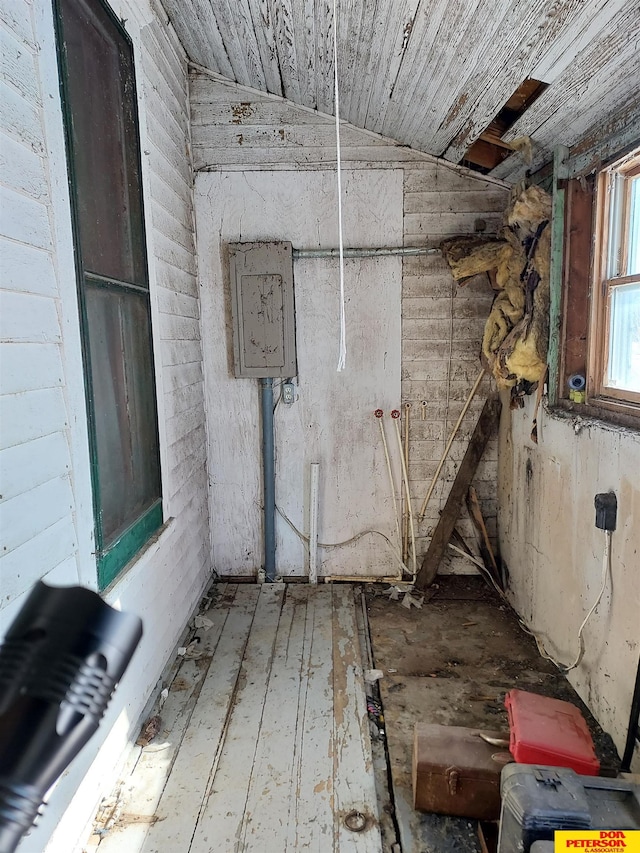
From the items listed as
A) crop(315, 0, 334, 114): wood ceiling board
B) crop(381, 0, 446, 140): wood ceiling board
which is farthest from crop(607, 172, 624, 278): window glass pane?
crop(315, 0, 334, 114): wood ceiling board

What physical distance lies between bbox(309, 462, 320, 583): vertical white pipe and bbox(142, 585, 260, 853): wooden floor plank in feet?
1.95

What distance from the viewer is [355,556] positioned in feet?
11.4

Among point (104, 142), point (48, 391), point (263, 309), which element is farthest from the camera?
point (263, 309)

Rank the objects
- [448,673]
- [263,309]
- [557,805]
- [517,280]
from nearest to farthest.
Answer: [557,805]
[448,673]
[517,280]
[263,309]

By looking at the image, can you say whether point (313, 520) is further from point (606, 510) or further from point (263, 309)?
point (606, 510)

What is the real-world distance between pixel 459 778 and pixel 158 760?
44.3 inches

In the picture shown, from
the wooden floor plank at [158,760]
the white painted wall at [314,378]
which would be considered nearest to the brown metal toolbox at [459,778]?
the wooden floor plank at [158,760]

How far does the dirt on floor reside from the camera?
174 cm

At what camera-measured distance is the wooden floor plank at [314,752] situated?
1.67 m

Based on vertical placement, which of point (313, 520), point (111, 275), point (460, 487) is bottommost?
point (313, 520)

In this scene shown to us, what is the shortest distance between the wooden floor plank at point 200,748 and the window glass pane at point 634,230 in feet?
8.20

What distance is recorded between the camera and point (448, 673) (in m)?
2.51

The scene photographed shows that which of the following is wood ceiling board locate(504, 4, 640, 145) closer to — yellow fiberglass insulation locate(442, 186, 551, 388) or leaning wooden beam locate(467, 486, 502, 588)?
yellow fiberglass insulation locate(442, 186, 551, 388)

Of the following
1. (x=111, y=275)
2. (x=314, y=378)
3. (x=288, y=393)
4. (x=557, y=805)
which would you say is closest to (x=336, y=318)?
(x=314, y=378)
